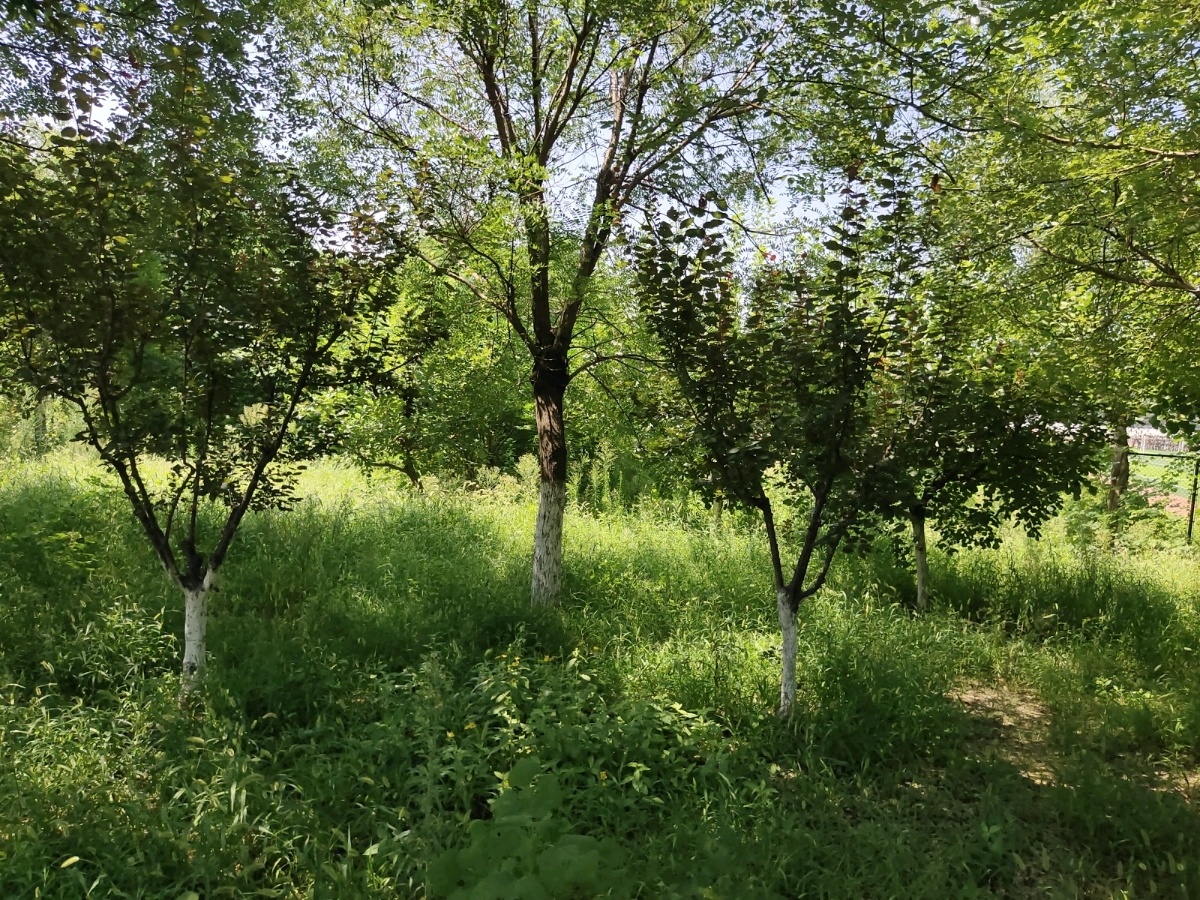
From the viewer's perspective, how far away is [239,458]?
4039mm

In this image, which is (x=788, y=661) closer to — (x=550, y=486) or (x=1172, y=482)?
(x=550, y=486)

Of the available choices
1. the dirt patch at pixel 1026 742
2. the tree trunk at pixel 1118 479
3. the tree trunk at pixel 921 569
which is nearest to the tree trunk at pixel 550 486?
the dirt patch at pixel 1026 742

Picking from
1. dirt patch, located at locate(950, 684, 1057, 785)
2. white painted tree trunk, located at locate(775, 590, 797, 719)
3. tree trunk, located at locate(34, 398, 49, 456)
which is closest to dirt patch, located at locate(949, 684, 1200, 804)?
dirt patch, located at locate(950, 684, 1057, 785)

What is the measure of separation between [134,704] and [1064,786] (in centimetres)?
479

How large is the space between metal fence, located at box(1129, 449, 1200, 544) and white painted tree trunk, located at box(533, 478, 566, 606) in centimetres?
744

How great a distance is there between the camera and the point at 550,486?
17.7ft

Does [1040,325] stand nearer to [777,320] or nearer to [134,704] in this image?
[777,320]

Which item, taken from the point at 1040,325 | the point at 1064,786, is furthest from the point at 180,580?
the point at 1040,325

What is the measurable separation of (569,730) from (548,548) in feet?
6.50

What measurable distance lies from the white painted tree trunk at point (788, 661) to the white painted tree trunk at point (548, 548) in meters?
1.91

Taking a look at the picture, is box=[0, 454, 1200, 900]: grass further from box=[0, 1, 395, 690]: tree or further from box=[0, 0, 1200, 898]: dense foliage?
box=[0, 1, 395, 690]: tree

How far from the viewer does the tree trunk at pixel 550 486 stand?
534 centimetres

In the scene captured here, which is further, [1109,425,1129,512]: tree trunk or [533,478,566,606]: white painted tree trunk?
[1109,425,1129,512]: tree trunk

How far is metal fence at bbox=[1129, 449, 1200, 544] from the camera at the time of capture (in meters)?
8.89
